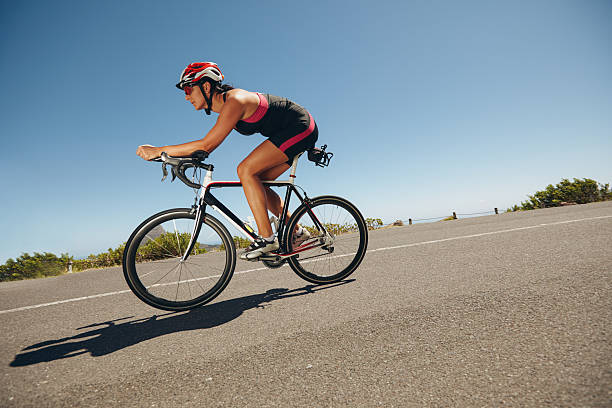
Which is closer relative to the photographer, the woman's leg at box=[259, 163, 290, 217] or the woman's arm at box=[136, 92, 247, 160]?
the woman's arm at box=[136, 92, 247, 160]

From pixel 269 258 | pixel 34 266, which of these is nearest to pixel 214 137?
pixel 269 258

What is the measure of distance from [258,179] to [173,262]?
1.37 metres

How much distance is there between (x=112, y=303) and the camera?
3.54 m

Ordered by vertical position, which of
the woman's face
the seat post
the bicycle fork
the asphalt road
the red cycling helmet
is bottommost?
the asphalt road

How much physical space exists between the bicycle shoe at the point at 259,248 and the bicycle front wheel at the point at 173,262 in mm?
156

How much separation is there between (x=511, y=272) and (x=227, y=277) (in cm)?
306

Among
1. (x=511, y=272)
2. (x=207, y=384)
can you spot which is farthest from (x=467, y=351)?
(x=511, y=272)

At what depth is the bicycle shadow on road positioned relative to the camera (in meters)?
2.18

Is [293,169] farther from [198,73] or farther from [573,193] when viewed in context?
[573,193]

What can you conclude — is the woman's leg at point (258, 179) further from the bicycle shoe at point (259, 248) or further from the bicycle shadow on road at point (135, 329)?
the bicycle shadow on road at point (135, 329)

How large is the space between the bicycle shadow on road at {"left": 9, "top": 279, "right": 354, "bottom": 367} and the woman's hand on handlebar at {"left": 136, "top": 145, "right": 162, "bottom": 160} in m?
1.64

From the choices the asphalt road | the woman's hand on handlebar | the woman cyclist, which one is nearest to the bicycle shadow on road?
the asphalt road

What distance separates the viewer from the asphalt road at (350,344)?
135 centimetres

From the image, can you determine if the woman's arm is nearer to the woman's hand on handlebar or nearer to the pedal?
the woman's hand on handlebar
